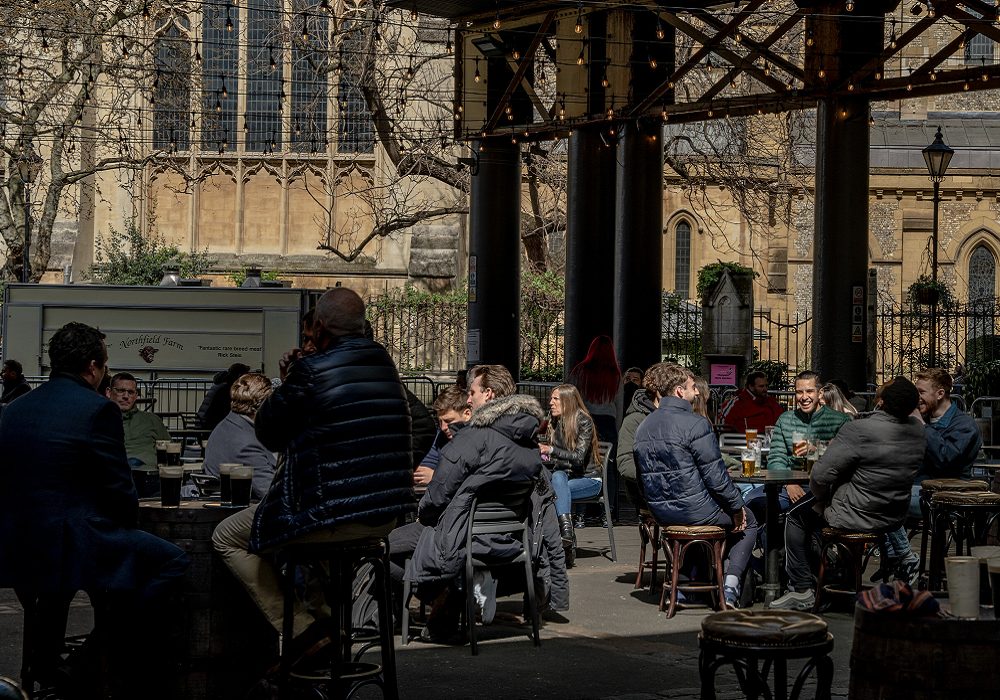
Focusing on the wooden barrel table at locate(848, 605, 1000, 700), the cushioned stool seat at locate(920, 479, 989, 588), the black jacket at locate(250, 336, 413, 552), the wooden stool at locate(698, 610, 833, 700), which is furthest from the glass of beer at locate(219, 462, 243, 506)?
the cushioned stool seat at locate(920, 479, 989, 588)

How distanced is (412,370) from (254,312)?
457 cm

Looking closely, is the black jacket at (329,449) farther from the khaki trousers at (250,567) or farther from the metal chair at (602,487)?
the metal chair at (602,487)

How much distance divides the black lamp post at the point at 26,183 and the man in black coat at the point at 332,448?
19.6 meters

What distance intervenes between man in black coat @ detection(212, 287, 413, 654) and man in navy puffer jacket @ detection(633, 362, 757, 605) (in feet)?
10.6

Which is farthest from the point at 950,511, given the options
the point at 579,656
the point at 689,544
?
the point at 579,656

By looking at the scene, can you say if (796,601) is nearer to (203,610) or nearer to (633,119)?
(203,610)

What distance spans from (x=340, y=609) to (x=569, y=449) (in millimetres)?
5738

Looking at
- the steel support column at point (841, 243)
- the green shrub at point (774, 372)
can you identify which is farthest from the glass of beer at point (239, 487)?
the green shrub at point (774, 372)

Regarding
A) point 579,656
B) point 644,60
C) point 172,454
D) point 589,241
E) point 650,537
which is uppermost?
point 644,60

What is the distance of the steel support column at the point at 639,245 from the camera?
53.7ft

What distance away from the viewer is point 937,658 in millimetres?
4250

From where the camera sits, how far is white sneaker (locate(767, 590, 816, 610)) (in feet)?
30.5

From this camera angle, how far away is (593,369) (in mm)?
15078

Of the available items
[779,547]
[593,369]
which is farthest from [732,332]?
[779,547]
